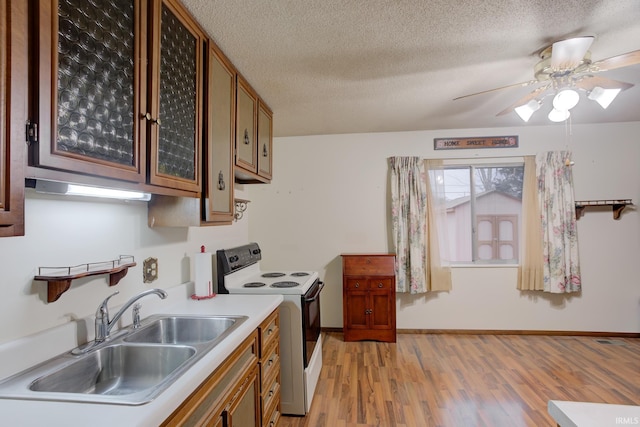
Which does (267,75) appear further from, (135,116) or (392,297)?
(392,297)

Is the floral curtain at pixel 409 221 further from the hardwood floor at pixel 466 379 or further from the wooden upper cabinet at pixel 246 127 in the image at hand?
the wooden upper cabinet at pixel 246 127

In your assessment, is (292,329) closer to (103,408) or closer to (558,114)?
(103,408)

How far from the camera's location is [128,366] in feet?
4.31

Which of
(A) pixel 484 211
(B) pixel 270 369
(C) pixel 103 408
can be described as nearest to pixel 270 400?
(B) pixel 270 369

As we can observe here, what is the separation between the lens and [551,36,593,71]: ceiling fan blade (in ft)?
5.81

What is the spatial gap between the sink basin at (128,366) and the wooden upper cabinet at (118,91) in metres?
0.68

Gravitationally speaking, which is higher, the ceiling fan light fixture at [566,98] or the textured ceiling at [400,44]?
the textured ceiling at [400,44]

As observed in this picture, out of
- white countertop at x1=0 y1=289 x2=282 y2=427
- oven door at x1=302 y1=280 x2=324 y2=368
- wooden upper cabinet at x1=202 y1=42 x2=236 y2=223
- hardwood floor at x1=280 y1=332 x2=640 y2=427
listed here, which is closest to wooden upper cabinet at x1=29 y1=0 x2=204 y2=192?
wooden upper cabinet at x1=202 y1=42 x2=236 y2=223

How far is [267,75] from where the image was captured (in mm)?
2326

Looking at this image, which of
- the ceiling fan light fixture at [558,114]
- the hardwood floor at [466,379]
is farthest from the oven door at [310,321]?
the ceiling fan light fixture at [558,114]

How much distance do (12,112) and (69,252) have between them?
72cm

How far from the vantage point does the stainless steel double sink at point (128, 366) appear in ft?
3.05

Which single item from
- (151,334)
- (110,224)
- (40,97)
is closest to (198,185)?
(110,224)

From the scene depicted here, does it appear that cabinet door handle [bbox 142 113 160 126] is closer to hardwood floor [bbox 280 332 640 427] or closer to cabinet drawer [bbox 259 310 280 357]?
cabinet drawer [bbox 259 310 280 357]
